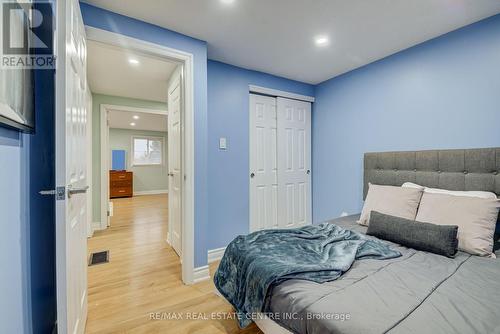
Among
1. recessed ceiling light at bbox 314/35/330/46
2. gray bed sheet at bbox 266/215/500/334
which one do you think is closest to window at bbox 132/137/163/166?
recessed ceiling light at bbox 314/35/330/46

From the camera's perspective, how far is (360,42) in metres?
2.35

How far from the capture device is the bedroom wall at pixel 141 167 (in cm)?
768

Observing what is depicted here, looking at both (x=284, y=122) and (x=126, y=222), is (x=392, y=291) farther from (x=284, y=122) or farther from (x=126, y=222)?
(x=126, y=222)

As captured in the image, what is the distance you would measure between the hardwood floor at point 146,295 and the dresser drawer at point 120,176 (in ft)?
14.2

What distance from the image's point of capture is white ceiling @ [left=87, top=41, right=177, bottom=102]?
2.47 metres

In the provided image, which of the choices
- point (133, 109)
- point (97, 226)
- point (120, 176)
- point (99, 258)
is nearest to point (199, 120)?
point (99, 258)

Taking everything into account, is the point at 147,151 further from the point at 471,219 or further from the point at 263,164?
the point at 471,219

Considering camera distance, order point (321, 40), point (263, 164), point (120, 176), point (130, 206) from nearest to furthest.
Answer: point (321, 40), point (263, 164), point (130, 206), point (120, 176)

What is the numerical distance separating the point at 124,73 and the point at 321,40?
96.9 inches

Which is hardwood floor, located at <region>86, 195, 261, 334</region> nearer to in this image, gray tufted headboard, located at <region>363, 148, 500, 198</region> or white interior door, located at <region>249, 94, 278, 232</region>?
white interior door, located at <region>249, 94, 278, 232</region>

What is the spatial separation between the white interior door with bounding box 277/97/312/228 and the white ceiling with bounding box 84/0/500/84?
36.7 inches

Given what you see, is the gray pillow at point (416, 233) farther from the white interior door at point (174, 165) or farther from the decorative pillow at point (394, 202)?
the white interior door at point (174, 165)

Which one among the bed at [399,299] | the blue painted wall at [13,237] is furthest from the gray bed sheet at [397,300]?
the blue painted wall at [13,237]

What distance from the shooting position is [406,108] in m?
2.53
